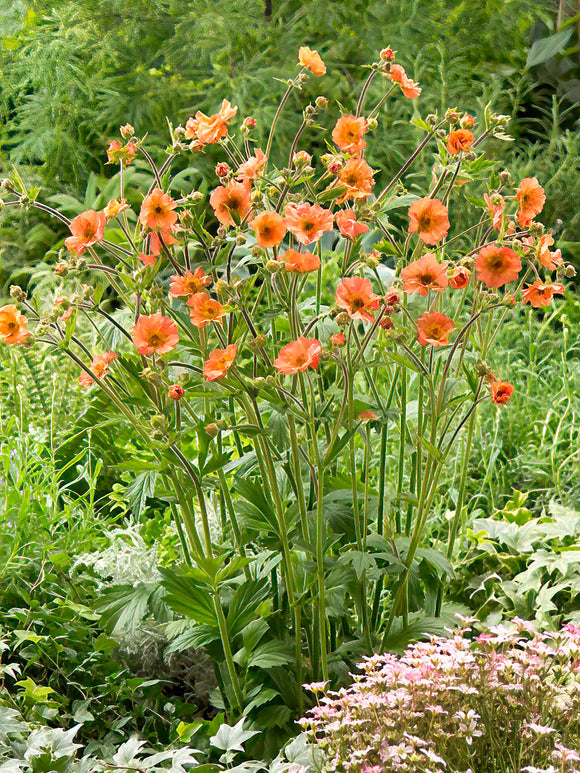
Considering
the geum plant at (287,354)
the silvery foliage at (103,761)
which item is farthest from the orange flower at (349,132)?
the silvery foliage at (103,761)

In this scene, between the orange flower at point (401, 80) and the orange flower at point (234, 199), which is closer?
the orange flower at point (234, 199)

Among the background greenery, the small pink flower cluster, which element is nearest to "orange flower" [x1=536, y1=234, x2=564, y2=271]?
the background greenery

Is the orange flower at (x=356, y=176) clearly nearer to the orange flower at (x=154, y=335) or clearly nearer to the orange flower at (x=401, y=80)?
the orange flower at (x=401, y=80)

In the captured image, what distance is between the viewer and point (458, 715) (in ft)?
3.84

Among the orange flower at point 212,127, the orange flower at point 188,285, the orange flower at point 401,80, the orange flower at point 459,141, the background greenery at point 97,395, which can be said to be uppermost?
the orange flower at point 401,80

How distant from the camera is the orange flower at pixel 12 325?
1.34 m

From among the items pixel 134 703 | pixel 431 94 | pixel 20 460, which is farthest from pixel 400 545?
pixel 431 94

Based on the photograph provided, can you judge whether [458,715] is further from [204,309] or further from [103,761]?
[204,309]

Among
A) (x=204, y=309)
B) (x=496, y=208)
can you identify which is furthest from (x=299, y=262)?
(x=496, y=208)

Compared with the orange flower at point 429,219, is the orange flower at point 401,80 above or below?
above

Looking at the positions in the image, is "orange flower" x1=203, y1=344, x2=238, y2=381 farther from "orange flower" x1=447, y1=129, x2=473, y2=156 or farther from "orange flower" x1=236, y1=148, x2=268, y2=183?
"orange flower" x1=447, y1=129, x2=473, y2=156

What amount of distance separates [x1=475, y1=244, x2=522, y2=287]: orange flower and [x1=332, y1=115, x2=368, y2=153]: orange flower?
0.29 metres

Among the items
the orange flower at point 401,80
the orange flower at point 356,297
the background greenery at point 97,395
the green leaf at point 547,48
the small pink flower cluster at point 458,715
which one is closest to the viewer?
the small pink flower cluster at point 458,715

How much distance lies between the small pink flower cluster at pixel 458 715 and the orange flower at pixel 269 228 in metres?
0.68
